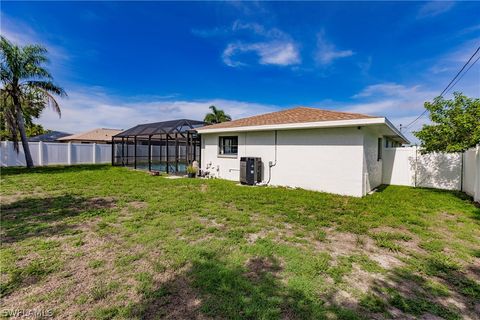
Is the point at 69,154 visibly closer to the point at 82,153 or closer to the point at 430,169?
the point at 82,153

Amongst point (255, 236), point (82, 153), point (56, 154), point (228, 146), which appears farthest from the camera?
point (82, 153)

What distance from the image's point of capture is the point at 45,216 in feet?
16.6

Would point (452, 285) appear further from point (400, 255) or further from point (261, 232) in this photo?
point (261, 232)

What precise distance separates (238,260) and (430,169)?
10.9 metres

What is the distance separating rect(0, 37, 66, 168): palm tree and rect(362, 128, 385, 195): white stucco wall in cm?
1715

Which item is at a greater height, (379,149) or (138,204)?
(379,149)

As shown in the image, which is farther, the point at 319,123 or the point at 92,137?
the point at 92,137

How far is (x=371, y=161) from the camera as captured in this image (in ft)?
28.9

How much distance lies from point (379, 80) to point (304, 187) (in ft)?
38.2

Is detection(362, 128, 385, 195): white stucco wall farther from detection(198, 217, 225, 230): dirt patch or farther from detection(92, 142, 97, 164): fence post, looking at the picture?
detection(92, 142, 97, 164): fence post

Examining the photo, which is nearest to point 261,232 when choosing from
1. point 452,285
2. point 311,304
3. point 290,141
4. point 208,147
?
point 311,304

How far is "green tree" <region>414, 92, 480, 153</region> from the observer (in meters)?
7.73

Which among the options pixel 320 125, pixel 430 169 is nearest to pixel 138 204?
pixel 320 125

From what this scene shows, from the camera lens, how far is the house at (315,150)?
7.72 m
